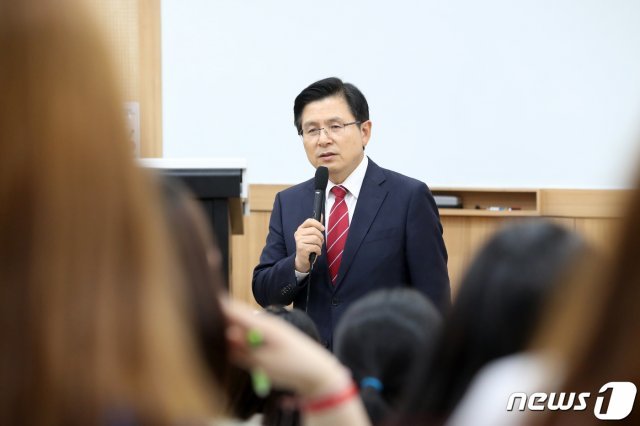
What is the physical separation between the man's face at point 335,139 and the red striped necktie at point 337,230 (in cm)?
8

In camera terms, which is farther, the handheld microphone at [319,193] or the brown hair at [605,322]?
the handheld microphone at [319,193]

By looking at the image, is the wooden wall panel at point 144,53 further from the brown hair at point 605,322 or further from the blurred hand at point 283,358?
the brown hair at point 605,322

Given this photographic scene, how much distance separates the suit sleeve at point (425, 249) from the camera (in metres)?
2.98

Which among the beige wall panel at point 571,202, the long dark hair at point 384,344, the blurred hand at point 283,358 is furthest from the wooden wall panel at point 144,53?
the blurred hand at point 283,358

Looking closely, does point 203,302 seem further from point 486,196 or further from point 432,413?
point 486,196

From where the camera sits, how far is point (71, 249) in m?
0.70

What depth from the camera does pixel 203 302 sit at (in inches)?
33.3

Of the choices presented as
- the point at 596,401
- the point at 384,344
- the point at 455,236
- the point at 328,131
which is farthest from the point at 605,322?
the point at 455,236

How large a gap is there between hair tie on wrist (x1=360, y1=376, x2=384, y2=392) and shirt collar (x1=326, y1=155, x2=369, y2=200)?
2013mm

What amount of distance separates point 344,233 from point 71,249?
8.02ft

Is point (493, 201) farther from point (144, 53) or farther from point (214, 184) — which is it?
point (214, 184)

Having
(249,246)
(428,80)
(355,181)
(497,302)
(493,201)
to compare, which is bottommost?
(249,246)

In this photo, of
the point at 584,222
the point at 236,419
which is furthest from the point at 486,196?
the point at 236,419

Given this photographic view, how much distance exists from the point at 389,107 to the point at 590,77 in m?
1.18
